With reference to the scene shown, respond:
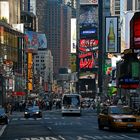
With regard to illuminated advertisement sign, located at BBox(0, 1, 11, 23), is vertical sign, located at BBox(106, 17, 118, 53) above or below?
below

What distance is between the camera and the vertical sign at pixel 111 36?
160m

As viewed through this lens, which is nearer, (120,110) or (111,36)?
(120,110)

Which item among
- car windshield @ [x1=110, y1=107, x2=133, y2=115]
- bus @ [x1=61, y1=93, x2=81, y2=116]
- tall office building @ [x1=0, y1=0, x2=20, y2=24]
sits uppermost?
tall office building @ [x1=0, y1=0, x2=20, y2=24]

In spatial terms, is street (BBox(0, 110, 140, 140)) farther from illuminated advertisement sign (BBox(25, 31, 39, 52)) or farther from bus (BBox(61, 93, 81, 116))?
illuminated advertisement sign (BBox(25, 31, 39, 52))

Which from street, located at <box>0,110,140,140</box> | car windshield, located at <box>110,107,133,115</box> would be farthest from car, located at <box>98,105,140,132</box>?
street, located at <box>0,110,140,140</box>

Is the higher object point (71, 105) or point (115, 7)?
point (115, 7)

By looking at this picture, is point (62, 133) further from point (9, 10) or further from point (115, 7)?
point (115, 7)

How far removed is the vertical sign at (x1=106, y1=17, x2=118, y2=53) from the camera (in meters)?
160

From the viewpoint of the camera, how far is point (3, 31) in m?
142

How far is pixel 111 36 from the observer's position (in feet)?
538

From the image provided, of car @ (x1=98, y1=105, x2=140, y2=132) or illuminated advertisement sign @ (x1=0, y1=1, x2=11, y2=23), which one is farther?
illuminated advertisement sign @ (x1=0, y1=1, x2=11, y2=23)

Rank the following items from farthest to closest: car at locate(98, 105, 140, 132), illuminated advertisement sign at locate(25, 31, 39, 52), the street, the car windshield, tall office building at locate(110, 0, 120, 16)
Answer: illuminated advertisement sign at locate(25, 31, 39, 52) → tall office building at locate(110, 0, 120, 16) → the car windshield → car at locate(98, 105, 140, 132) → the street

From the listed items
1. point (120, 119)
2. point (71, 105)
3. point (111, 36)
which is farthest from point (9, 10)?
point (120, 119)

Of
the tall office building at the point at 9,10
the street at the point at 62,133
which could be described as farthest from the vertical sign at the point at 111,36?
the street at the point at 62,133
